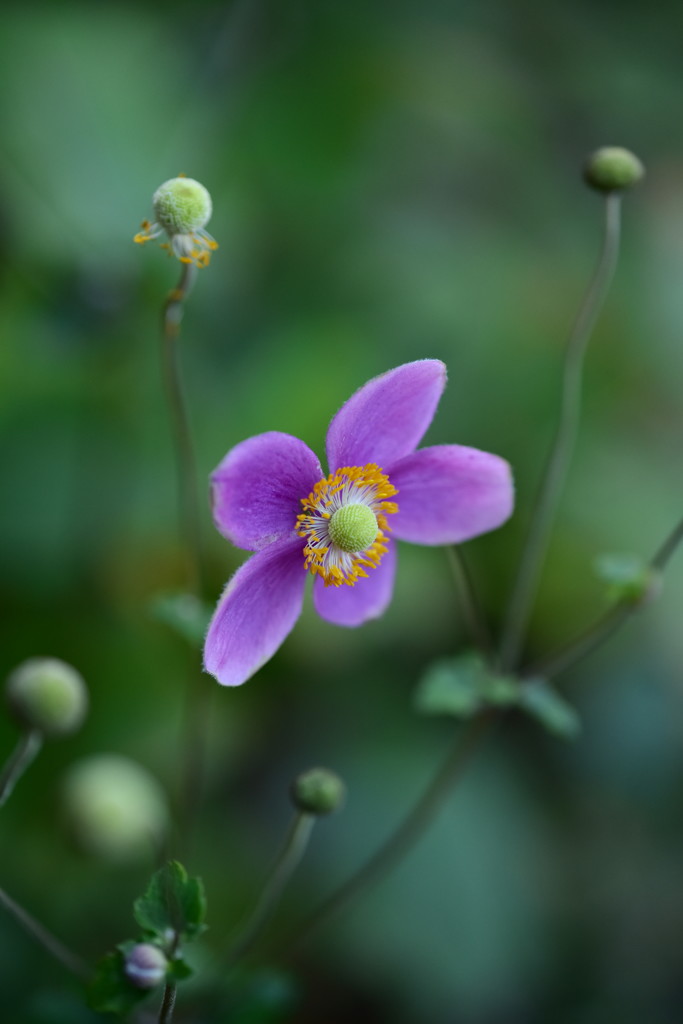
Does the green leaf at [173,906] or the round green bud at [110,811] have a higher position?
the green leaf at [173,906]

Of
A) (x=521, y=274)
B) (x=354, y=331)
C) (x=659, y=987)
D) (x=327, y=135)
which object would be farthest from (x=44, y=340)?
(x=659, y=987)

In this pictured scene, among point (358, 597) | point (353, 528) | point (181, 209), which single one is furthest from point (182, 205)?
point (358, 597)

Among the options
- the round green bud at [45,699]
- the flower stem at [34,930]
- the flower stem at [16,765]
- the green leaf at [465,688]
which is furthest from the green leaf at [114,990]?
the green leaf at [465,688]

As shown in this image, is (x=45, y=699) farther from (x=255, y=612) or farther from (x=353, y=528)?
(x=353, y=528)

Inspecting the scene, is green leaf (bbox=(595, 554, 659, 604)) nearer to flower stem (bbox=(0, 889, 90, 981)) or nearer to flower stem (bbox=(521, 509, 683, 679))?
flower stem (bbox=(521, 509, 683, 679))

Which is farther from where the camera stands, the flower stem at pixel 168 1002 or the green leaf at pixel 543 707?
the green leaf at pixel 543 707

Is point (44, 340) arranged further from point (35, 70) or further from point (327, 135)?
point (327, 135)

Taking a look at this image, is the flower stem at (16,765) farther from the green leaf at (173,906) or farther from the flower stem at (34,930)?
the green leaf at (173,906)

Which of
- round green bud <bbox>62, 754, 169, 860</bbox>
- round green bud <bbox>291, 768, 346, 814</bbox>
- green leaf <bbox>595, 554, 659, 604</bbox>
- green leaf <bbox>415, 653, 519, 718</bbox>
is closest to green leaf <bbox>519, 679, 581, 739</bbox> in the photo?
green leaf <bbox>415, 653, 519, 718</bbox>
